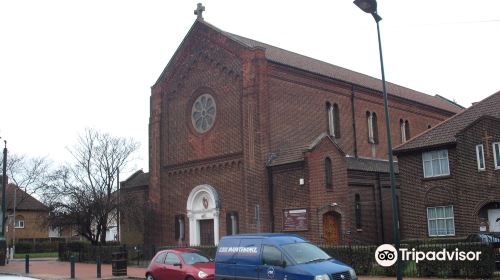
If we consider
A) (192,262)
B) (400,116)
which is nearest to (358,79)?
(400,116)

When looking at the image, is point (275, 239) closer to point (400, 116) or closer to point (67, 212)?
point (67, 212)

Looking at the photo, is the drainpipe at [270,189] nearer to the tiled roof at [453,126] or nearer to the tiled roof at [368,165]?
the tiled roof at [368,165]

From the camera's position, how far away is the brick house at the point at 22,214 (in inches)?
2559

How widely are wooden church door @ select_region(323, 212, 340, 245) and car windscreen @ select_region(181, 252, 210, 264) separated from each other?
1139 cm

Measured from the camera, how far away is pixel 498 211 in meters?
25.5

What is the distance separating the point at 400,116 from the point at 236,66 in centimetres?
1641

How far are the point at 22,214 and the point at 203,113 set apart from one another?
40567 millimetres

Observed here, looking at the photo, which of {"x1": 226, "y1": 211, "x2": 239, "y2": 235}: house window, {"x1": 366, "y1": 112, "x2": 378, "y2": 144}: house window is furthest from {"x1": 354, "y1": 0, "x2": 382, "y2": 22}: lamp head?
{"x1": 366, "y1": 112, "x2": 378, "y2": 144}: house window

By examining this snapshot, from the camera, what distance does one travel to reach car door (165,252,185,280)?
18.5 metres

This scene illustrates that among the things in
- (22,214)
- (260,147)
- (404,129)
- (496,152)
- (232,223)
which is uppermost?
(404,129)

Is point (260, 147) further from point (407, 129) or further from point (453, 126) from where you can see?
point (407, 129)

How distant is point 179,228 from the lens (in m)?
37.2

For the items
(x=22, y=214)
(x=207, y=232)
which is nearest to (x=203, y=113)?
(x=207, y=232)

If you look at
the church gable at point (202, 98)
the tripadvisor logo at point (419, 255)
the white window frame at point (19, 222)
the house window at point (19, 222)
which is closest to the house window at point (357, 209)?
the church gable at point (202, 98)
